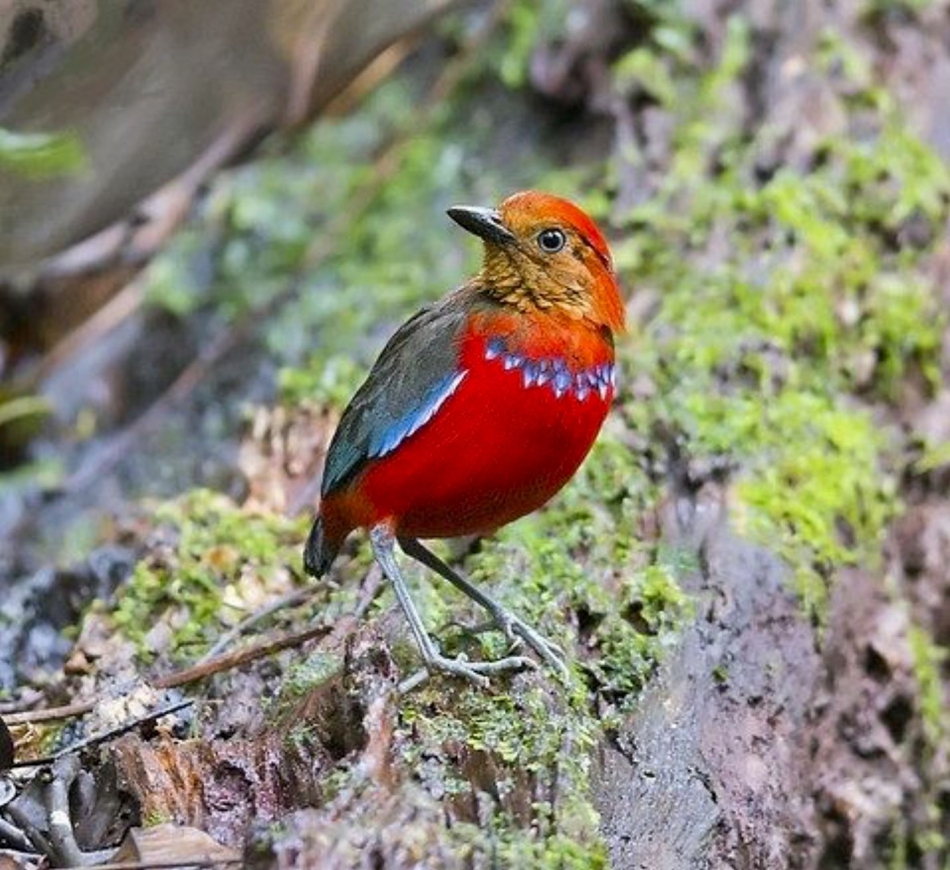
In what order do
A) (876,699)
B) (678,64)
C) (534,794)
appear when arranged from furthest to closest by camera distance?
(678,64) < (876,699) < (534,794)

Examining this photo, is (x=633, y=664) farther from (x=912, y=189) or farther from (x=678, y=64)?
(x=678, y=64)

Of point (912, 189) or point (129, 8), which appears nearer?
A: point (129, 8)

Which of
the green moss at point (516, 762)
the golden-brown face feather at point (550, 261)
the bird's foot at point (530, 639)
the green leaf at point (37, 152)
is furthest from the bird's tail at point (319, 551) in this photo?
the green leaf at point (37, 152)

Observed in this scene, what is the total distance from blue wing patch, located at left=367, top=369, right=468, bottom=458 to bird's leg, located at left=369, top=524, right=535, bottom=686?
0.19m

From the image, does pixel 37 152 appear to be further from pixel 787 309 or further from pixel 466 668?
pixel 787 309

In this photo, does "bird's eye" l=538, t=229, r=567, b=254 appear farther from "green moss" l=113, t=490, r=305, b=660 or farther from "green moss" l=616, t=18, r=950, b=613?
"green moss" l=113, t=490, r=305, b=660

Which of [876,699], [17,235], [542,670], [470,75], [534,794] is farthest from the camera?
[470,75]

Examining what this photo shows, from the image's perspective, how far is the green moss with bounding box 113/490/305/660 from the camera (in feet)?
14.1

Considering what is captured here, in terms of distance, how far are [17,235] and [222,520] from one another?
1.63 meters

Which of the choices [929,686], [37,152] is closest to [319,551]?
[37,152]

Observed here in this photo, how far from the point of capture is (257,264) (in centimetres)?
648

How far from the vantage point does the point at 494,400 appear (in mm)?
3521

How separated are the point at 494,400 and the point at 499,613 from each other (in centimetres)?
55

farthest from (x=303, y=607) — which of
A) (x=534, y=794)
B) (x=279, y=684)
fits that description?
(x=534, y=794)
